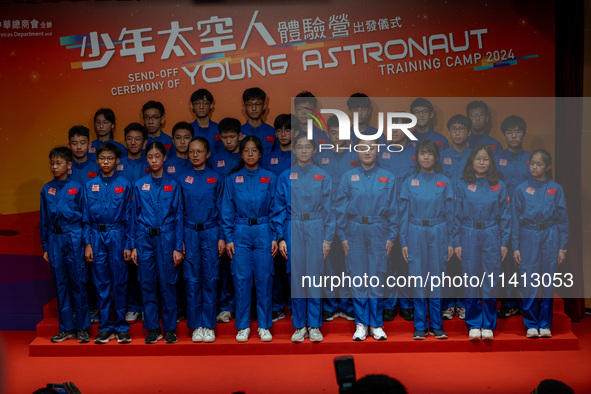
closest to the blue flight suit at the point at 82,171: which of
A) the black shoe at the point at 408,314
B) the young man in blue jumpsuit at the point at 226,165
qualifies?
the young man in blue jumpsuit at the point at 226,165

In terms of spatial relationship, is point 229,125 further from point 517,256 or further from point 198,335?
point 517,256

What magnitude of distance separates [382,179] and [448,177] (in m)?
0.64

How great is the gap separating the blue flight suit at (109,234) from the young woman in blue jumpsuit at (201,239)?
492 millimetres

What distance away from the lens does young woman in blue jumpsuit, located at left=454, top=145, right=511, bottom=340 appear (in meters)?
4.98

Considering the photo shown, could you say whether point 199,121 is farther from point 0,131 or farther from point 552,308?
point 552,308

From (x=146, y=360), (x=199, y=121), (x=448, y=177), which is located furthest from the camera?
(x=199, y=121)

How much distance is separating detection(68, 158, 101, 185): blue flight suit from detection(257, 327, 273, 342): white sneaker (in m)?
1.96

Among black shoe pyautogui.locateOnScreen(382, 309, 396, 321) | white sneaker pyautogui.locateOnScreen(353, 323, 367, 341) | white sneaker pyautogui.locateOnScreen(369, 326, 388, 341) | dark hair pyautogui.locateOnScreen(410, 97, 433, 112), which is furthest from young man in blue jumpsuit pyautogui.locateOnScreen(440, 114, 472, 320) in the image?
white sneaker pyautogui.locateOnScreen(353, 323, 367, 341)

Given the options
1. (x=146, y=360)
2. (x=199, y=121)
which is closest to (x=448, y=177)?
(x=199, y=121)

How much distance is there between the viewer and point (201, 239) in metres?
5.03

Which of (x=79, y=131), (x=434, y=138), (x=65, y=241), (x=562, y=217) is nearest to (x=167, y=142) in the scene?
(x=79, y=131)

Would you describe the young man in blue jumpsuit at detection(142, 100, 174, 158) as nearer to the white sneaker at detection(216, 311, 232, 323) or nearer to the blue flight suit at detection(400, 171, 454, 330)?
the white sneaker at detection(216, 311, 232, 323)

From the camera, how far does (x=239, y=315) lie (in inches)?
199

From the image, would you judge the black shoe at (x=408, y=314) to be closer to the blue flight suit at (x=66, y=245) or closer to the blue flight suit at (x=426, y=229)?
the blue flight suit at (x=426, y=229)
